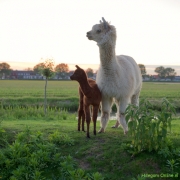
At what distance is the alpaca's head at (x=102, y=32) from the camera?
18.0 ft

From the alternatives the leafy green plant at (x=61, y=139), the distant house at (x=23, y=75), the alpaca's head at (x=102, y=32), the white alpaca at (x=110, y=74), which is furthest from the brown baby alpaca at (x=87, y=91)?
the distant house at (x=23, y=75)

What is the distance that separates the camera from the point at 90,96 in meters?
5.54

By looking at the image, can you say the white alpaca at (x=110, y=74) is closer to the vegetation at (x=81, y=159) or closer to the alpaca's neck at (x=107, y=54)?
the alpaca's neck at (x=107, y=54)

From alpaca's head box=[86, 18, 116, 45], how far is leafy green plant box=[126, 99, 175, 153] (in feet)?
5.24

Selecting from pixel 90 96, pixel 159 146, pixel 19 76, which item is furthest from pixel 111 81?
pixel 19 76

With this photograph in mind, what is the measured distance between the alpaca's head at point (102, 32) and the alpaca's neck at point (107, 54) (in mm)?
106

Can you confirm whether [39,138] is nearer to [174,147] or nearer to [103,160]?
[103,160]

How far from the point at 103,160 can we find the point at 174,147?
1.39 metres

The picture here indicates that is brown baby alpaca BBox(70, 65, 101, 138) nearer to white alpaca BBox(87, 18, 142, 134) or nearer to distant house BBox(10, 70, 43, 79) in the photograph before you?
white alpaca BBox(87, 18, 142, 134)

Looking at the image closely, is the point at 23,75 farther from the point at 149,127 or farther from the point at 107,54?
the point at 149,127

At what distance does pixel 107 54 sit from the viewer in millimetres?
5617

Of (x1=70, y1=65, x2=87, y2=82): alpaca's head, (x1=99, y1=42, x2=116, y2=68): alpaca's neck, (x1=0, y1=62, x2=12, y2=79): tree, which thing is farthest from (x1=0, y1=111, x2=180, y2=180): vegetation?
(x1=0, y1=62, x2=12, y2=79): tree

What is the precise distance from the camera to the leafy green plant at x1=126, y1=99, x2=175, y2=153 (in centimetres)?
460

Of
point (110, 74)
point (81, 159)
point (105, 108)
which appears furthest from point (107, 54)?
point (81, 159)
